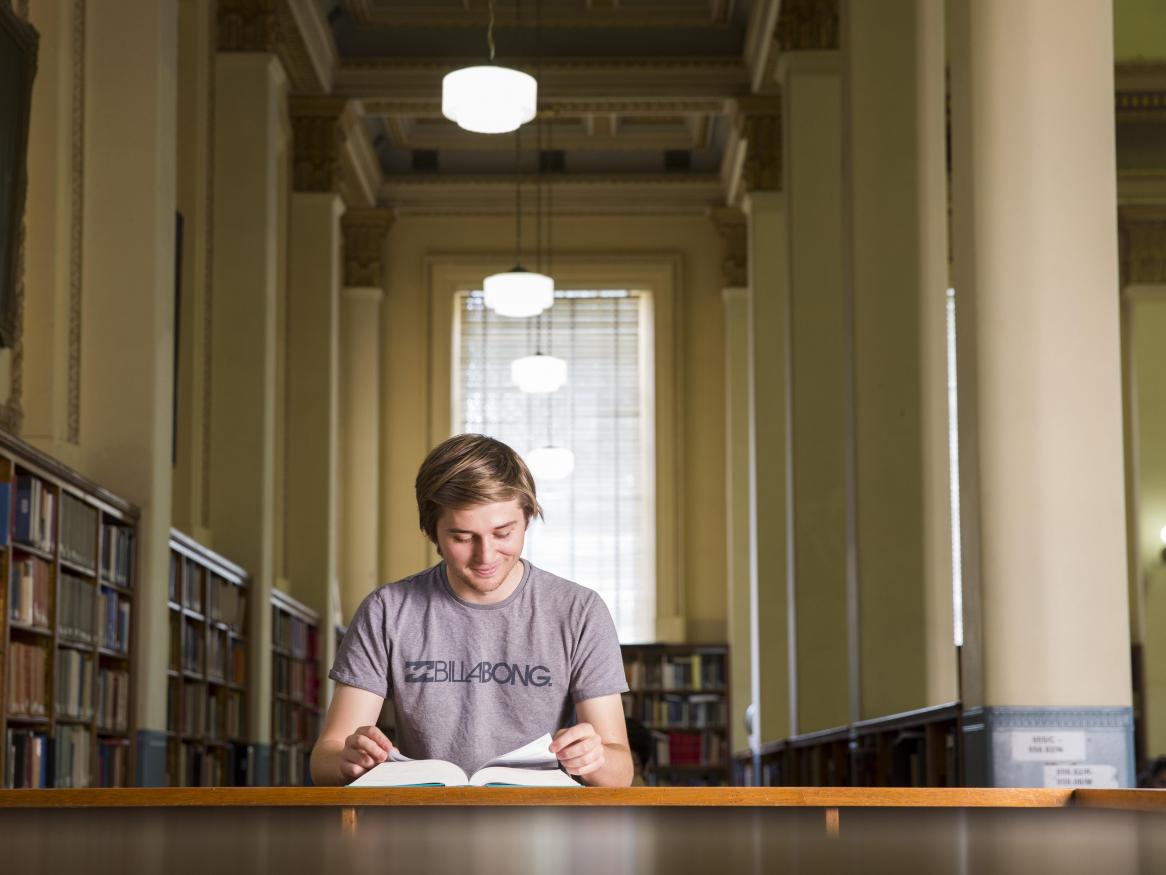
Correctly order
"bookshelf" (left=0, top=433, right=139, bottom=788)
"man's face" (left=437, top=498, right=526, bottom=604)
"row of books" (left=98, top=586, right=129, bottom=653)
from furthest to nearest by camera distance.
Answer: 1. "row of books" (left=98, top=586, right=129, bottom=653)
2. "bookshelf" (left=0, top=433, right=139, bottom=788)
3. "man's face" (left=437, top=498, right=526, bottom=604)

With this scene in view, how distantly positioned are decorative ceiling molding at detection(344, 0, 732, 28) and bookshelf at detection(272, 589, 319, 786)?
4467 mm

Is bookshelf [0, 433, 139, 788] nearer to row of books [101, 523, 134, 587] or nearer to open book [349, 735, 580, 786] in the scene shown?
row of books [101, 523, 134, 587]

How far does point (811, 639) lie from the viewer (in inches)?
416

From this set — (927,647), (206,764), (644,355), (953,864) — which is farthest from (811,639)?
(953,864)

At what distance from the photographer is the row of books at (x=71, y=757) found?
6.93 meters

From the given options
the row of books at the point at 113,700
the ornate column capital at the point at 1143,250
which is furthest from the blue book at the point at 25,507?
the ornate column capital at the point at 1143,250

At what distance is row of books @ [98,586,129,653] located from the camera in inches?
296

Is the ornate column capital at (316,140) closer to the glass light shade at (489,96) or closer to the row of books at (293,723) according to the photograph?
the row of books at (293,723)

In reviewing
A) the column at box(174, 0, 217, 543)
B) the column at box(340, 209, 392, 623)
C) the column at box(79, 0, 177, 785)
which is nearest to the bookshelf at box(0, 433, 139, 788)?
the column at box(79, 0, 177, 785)

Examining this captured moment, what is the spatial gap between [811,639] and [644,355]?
6.82 metres

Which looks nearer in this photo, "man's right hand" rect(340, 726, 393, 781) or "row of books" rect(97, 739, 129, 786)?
"man's right hand" rect(340, 726, 393, 781)

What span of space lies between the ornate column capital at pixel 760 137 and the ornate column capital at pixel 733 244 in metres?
2.90

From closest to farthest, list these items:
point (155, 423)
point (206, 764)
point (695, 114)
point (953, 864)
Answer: point (953, 864)
point (155, 423)
point (206, 764)
point (695, 114)

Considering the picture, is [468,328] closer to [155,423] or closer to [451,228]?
[451,228]
